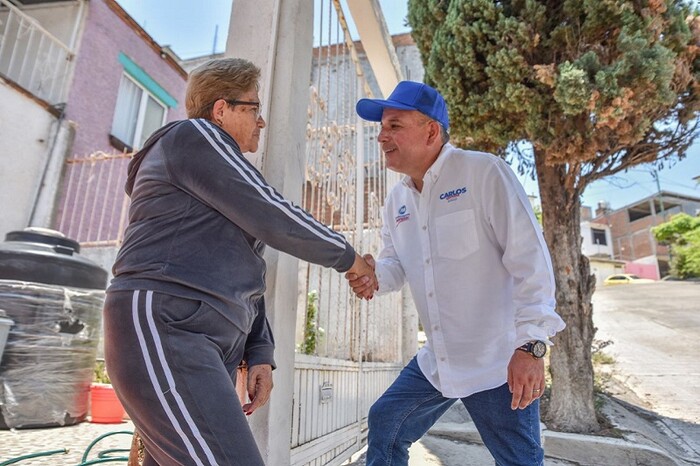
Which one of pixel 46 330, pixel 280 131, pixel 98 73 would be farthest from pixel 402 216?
pixel 98 73

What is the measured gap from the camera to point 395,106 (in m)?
2.13

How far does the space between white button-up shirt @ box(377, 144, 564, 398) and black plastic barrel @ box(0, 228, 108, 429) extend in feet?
10.9

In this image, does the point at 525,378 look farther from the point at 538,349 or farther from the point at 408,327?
the point at 408,327

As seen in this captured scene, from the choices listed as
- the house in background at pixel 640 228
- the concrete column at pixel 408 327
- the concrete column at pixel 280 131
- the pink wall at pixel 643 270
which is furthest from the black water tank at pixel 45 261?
the pink wall at pixel 643 270

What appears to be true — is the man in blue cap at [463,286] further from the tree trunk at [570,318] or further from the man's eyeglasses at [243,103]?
the tree trunk at [570,318]

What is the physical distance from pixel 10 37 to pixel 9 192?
360 cm

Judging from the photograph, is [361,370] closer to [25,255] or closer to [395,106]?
[395,106]

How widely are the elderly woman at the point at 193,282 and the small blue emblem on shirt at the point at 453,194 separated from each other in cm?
75

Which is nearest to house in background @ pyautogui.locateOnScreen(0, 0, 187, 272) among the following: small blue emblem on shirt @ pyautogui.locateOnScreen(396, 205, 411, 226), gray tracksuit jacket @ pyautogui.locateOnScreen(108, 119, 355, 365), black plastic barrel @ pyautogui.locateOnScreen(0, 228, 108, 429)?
black plastic barrel @ pyautogui.locateOnScreen(0, 228, 108, 429)

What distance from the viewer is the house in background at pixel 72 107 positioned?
243 inches

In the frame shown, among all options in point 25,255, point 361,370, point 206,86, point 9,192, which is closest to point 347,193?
point 361,370

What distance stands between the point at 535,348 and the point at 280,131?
138 cm

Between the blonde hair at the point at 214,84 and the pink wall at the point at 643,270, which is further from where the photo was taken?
the pink wall at the point at 643,270

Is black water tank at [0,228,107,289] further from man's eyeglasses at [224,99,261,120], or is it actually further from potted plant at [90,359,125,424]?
man's eyeglasses at [224,99,261,120]
